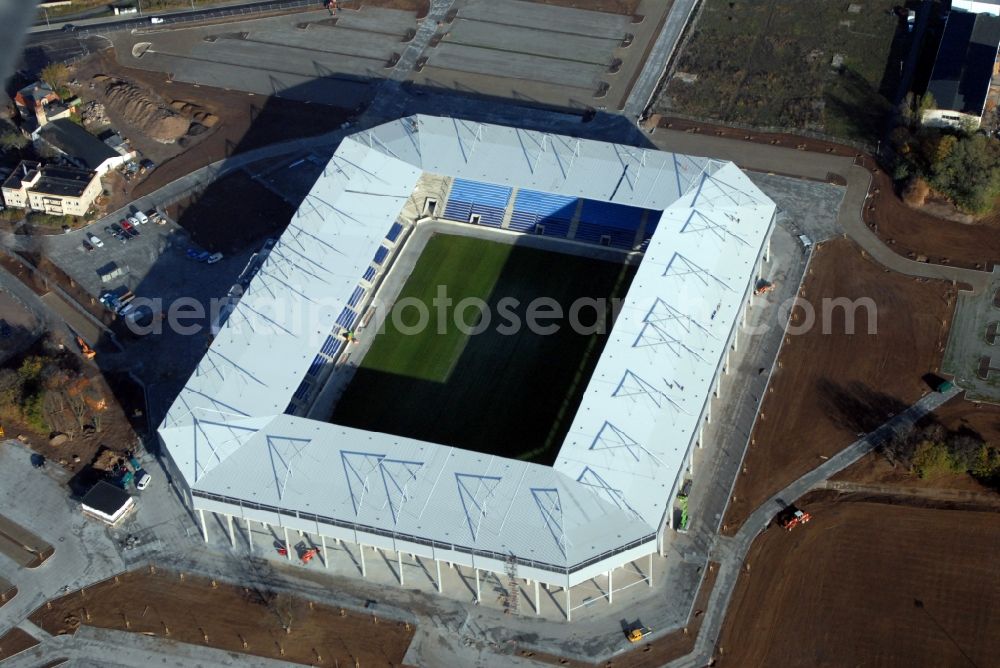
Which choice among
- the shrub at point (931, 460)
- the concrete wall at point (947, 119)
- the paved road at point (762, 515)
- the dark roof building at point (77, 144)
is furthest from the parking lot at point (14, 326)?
the concrete wall at point (947, 119)

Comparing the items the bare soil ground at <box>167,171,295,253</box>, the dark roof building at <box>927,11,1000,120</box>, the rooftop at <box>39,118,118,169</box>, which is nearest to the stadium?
the bare soil ground at <box>167,171,295,253</box>

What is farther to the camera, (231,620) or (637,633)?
(231,620)

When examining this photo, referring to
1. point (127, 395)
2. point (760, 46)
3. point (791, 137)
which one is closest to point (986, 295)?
point (791, 137)

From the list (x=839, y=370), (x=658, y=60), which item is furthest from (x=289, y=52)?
(x=839, y=370)

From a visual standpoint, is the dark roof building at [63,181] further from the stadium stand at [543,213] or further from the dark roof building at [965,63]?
the dark roof building at [965,63]

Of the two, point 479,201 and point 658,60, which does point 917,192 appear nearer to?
point 658,60

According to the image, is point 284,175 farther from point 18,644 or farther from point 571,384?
point 18,644

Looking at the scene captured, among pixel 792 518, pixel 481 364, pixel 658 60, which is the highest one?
pixel 658 60
